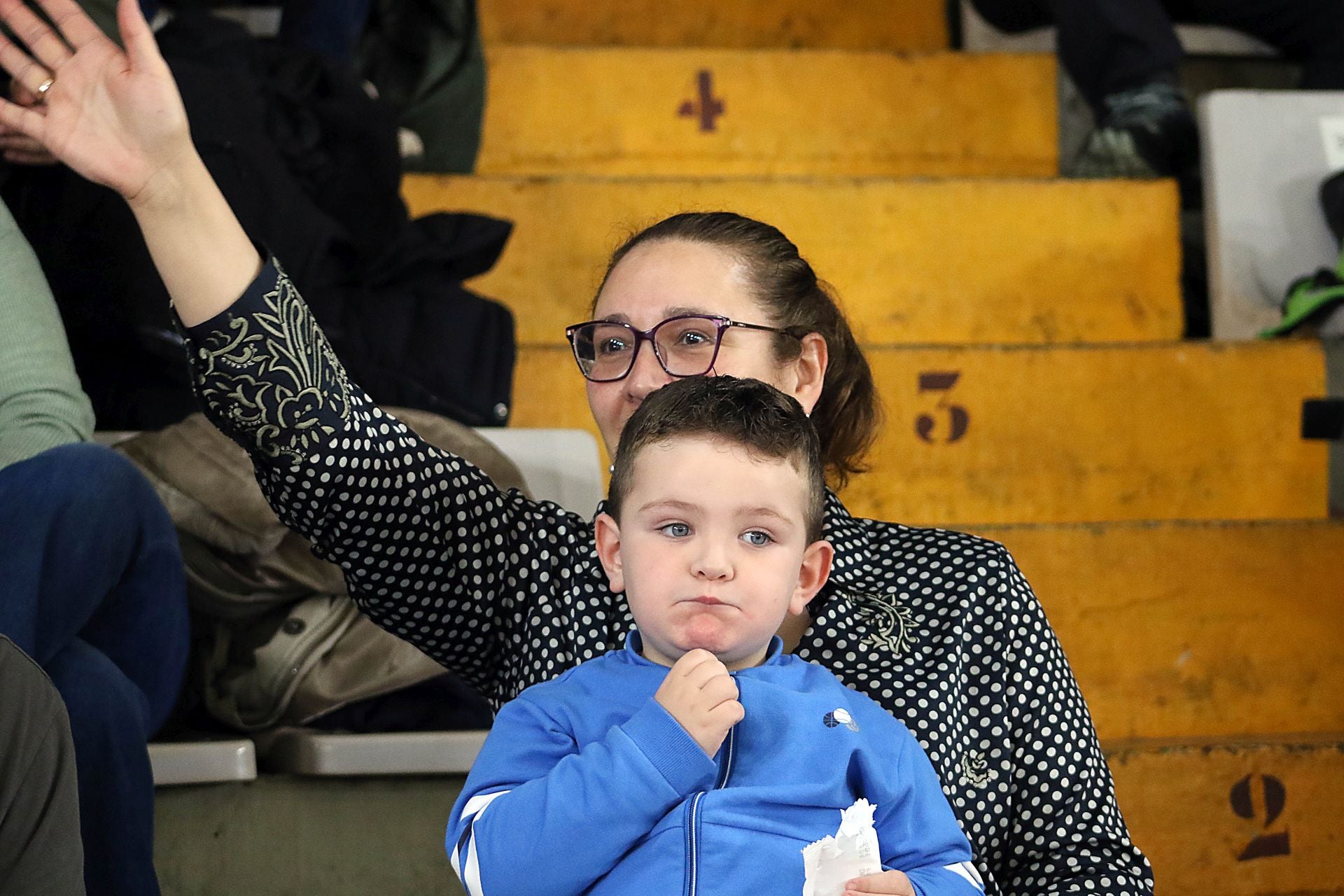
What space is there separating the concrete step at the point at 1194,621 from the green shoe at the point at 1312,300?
459 millimetres

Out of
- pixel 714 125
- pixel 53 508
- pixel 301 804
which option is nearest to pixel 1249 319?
pixel 714 125

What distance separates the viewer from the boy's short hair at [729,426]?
1036 mm

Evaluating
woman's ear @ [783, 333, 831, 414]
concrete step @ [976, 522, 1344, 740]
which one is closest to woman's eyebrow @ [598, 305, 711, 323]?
woman's ear @ [783, 333, 831, 414]

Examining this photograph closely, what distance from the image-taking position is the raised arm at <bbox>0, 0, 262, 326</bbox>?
1.04m

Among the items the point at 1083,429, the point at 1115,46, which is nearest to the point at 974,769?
the point at 1083,429

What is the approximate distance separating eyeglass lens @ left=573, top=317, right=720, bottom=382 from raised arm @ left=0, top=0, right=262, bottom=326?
0.99ft

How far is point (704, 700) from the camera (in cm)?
94

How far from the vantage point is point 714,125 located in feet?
9.38

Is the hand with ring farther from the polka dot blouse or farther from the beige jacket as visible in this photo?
the polka dot blouse

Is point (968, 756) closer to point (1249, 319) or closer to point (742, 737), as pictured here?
point (742, 737)

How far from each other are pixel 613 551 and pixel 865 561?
0.95ft

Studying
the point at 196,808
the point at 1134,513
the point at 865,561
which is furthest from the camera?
the point at 1134,513

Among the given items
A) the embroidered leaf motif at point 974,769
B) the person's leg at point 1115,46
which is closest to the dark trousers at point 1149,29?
the person's leg at point 1115,46

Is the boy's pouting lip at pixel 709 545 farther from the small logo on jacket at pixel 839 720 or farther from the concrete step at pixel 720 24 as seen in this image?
the concrete step at pixel 720 24
